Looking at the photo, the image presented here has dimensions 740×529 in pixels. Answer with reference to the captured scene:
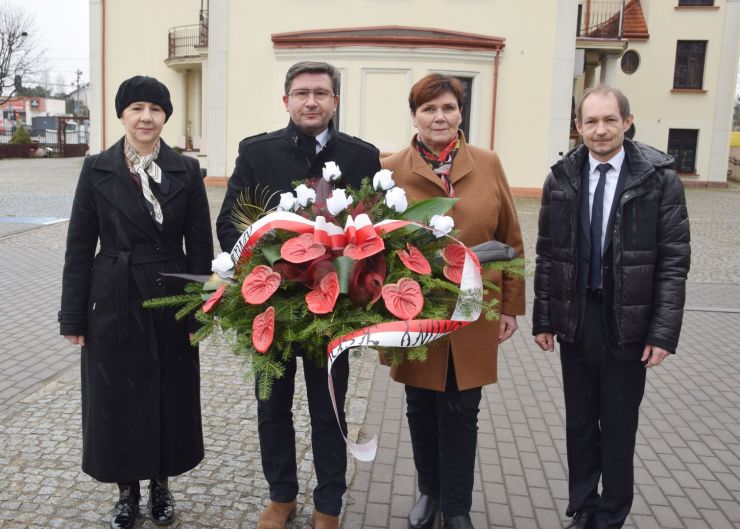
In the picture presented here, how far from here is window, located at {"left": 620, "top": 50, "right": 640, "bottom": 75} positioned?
1239 inches

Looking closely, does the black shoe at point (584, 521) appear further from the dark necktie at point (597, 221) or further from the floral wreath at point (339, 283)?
the floral wreath at point (339, 283)

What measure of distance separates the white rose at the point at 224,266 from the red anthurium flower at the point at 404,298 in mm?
600

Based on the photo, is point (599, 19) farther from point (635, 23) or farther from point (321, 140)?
point (321, 140)

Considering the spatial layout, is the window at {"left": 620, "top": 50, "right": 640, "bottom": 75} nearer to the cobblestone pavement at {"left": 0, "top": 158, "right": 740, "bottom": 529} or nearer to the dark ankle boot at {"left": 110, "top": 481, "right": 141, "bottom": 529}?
the cobblestone pavement at {"left": 0, "top": 158, "right": 740, "bottom": 529}

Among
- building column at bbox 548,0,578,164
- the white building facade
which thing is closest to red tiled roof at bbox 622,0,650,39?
the white building facade

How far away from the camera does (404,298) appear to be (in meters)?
2.57

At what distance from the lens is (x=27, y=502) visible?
12.0 feet

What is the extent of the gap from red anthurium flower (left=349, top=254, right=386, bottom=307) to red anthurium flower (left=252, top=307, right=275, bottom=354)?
294mm

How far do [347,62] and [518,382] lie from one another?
1675 cm

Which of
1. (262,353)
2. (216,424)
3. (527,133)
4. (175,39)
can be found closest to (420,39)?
(527,133)

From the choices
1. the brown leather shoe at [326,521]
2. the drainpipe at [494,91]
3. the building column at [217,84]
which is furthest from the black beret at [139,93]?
the building column at [217,84]

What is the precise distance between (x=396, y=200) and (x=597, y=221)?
103 cm

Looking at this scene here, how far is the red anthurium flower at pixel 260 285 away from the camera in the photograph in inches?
99.9

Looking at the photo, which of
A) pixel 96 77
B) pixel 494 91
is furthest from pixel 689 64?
pixel 96 77
